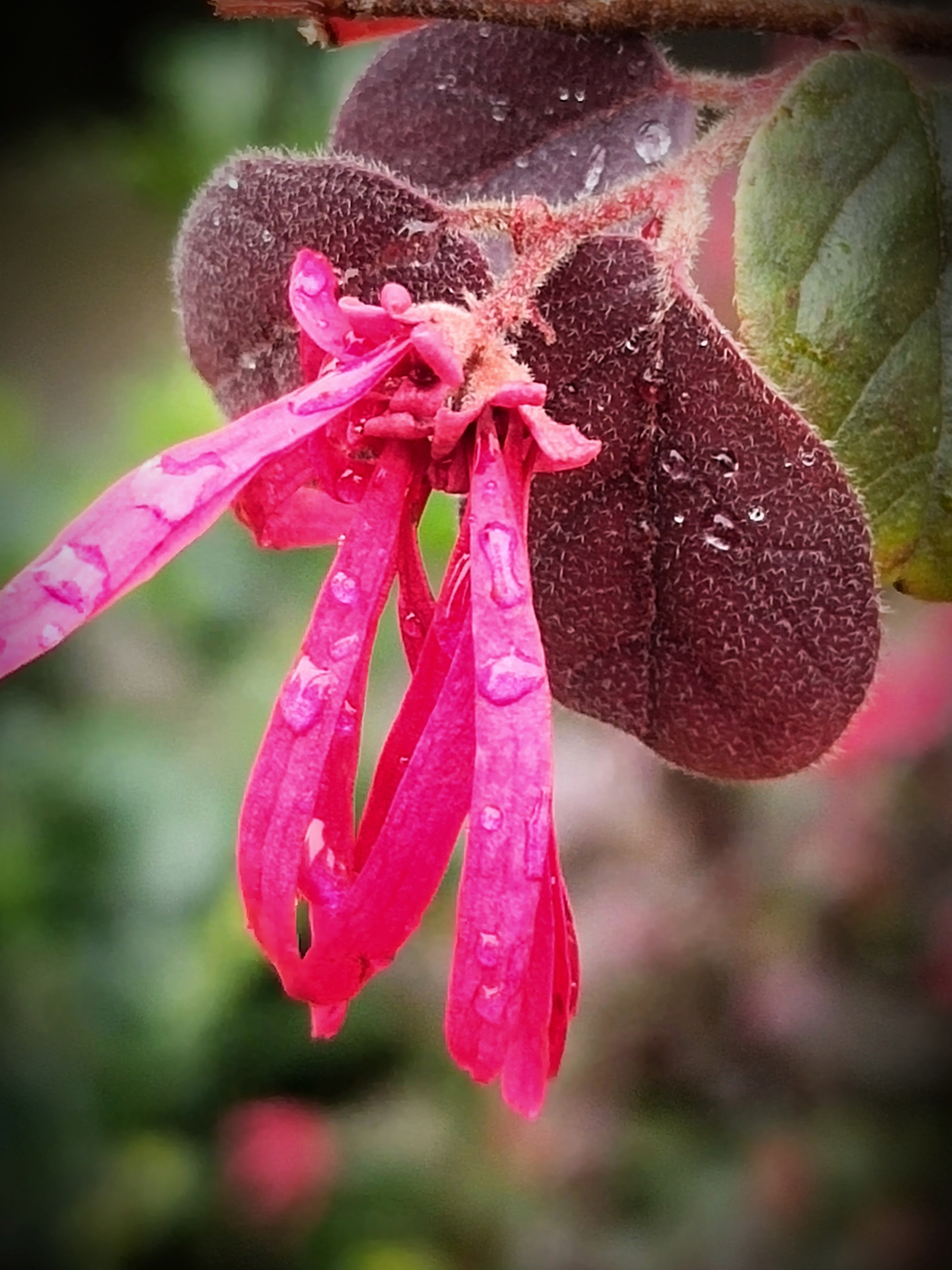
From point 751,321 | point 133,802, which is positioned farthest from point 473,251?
point 133,802

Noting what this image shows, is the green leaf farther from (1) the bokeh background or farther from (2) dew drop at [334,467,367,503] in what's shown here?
(1) the bokeh background

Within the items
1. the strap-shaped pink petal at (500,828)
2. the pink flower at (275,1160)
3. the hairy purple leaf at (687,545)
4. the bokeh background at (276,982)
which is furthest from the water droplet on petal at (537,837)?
the pink flower at (275,1160)

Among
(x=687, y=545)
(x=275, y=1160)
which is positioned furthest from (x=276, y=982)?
(x=687, y=545)

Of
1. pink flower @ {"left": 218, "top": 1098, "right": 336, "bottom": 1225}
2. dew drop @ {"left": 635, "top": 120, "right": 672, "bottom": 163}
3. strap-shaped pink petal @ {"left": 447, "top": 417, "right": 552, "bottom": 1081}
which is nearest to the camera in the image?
strap-shaped pink petal @ {"left": 447, "top": 417, "right": 552, "bottom": 1081}

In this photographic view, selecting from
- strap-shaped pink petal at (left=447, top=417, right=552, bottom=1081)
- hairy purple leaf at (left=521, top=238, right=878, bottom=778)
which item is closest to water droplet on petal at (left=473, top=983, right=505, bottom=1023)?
strap-shaped pink petal at (left=447, top=417, right=552, bottom=1081)

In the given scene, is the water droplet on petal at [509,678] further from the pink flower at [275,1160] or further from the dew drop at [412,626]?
the pink flower at [275,1160]

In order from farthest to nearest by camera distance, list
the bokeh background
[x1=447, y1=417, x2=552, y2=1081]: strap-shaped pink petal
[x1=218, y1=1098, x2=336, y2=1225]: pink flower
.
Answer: [x1=218, y1=1098, x2=336, y2=1225]: pink flower
the bokeh background
[x1=447, y1=417, x2=552, y2=1081]: strap-shaped pink petal

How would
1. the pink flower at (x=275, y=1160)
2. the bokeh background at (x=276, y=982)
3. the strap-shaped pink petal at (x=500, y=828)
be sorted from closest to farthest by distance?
1. the strap-shaped pink petal at (x=500, y=828)
2. the bokeh background at (x=276, y=982)
3. the pink flower at (x=275, y=1160)
